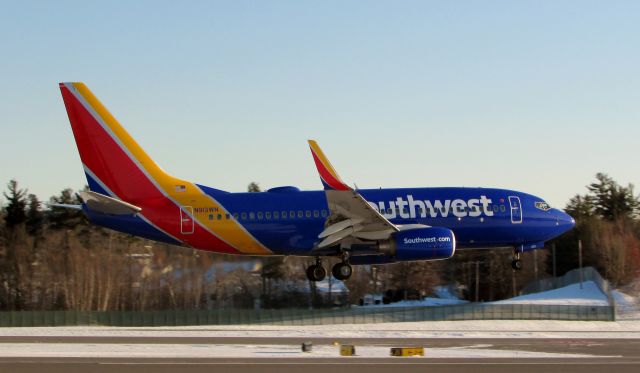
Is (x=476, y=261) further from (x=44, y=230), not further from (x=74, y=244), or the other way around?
(x=44, y=230)

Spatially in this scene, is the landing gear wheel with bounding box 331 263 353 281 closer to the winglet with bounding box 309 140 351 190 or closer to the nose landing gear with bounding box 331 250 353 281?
the nose landing gear with bounding box 331 250 353 281

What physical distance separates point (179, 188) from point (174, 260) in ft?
87.4

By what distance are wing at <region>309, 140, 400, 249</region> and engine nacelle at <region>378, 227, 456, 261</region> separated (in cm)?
80

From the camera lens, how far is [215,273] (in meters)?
70.0

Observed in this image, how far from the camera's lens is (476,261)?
90.7 m

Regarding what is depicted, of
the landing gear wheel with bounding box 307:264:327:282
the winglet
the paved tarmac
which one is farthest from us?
the landing gear wheel with bounding box 307:264:327:282

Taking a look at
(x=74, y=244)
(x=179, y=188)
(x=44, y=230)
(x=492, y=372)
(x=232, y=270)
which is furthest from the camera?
Answer: (x=44, y=230)

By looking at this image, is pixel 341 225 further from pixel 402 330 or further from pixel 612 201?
pixel 612 201

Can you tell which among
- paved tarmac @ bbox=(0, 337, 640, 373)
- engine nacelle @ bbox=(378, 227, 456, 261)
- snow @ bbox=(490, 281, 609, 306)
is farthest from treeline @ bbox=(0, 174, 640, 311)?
paved tarmac @ bbox=(0, 337, 640, 373)

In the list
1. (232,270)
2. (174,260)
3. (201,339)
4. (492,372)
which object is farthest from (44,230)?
(492,372)

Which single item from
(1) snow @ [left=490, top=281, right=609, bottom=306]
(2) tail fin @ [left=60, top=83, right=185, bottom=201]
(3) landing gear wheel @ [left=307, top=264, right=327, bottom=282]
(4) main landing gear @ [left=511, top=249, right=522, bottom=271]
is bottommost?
(1) snow @ [left=490, top=281, right=609, bottom=306]

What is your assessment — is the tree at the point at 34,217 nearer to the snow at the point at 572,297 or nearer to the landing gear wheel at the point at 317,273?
the snow at the point at 572,297

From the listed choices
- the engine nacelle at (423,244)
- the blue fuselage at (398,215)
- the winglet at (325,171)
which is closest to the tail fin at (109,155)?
the blue fuselage at (398,215)

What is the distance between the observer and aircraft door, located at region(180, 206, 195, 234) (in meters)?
47.7
